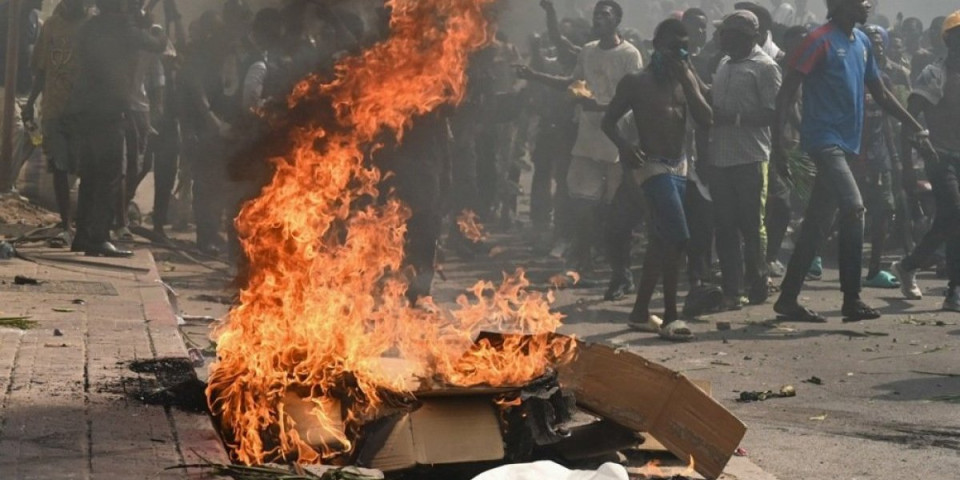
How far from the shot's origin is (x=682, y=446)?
20.4 ft

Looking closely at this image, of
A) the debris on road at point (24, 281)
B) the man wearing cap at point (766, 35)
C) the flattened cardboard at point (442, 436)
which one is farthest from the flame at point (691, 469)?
the man wearing cap at point (766, 35)

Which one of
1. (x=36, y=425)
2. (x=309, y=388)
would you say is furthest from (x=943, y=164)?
(x=36, y=425)

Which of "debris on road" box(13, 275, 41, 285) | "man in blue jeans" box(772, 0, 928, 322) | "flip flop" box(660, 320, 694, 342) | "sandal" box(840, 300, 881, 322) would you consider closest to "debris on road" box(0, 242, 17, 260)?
"debris on road" box(13, 275, 41, 285)

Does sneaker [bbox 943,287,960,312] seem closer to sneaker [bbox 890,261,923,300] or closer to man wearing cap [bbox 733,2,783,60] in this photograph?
sneaker [bbox 890,261,923,300]

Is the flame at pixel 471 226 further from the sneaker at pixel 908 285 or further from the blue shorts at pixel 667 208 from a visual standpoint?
the blue shorts at pixel 667 208

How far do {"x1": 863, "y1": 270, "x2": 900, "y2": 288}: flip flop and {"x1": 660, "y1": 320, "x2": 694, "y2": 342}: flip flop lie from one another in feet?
12.5

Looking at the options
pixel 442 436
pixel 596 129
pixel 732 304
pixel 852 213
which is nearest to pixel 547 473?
pixel 442 436

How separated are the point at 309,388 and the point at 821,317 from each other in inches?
256

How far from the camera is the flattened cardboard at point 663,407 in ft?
20.2

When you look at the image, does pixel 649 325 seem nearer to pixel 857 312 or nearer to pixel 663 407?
pixel 857 312

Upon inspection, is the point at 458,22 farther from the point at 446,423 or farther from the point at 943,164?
the point at 943,164

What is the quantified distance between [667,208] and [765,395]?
8.50ft

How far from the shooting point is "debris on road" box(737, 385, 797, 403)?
8453mm

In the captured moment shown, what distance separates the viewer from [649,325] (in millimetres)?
11008
